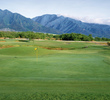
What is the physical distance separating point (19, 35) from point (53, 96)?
121 metres

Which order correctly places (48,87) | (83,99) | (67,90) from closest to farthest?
(83,99) < (67,90) < (48,87)

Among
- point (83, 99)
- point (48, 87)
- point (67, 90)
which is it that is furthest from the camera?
A: point (48, 87)

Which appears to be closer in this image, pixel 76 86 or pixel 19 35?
pixel 76 86

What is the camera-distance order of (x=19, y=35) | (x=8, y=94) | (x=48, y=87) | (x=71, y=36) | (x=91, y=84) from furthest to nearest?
(x=19, y=35)
(x=71, y=36)
(x=91, y=84)
(x=48, y=87)
(x=8, y=94)

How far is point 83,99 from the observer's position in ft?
17.1

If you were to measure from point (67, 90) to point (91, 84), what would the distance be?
1589 mm

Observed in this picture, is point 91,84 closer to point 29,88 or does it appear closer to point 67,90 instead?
point 67,90

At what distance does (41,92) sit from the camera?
5.88 m

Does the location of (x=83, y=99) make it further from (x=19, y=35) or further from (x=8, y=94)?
(x=19, y=35)

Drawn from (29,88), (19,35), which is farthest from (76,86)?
(19,35)

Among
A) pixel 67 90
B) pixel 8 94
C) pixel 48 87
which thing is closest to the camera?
pixel 8 94

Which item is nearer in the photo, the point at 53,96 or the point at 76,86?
the point at 53,96

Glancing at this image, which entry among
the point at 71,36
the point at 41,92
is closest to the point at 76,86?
the point at 41,92

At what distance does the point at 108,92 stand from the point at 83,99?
1363 millimetres
